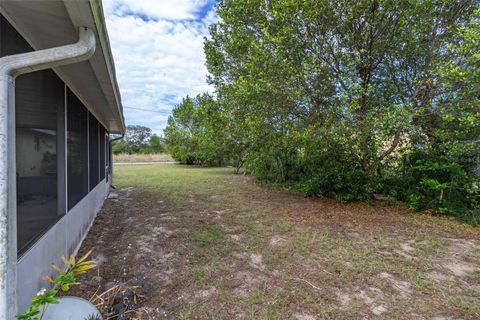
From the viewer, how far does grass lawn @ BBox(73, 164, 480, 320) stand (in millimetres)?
2211

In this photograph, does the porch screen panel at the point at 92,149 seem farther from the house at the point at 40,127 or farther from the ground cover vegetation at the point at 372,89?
the ground cover vegetation at the point at 372,89

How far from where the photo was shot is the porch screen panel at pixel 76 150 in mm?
3158

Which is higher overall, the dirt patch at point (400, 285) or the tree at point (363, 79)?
the tree at point (363, 79)

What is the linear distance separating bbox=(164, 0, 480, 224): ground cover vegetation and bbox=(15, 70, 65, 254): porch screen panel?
3.25 meters

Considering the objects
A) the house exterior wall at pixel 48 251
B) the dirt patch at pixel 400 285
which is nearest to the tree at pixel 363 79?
the dirt patch at pixel 400 285

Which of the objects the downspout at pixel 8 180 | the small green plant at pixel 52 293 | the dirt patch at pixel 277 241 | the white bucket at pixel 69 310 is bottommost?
the dirt patch at pixel 277 241

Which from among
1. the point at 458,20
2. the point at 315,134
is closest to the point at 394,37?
the point at 458,20

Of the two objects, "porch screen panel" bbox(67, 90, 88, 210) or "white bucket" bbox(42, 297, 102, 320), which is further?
"porch screen panel" bbox(67, 90, 88, 210)

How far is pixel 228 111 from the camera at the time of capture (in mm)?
6254

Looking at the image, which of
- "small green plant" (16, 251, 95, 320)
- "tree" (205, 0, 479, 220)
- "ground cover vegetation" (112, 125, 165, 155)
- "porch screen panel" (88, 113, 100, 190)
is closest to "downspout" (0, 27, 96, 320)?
"small green plant" (16, 251, 95, 320)

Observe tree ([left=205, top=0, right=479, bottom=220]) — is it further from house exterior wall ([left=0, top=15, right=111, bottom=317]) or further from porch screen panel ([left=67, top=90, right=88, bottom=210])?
house exterior wall ([left=0, top=15, right=111, bottom=317])

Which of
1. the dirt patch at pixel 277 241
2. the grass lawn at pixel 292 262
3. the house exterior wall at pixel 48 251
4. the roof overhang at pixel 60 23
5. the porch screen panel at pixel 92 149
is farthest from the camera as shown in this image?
the porch screen panel at pixel 92 149

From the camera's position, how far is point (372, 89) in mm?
5445

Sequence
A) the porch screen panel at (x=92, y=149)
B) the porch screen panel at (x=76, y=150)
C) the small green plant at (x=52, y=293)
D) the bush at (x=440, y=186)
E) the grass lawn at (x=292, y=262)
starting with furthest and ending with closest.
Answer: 1. the bush at (x=440, y=186)
2. the porch screen panel at (x=92, y=149)
3. the porch screen panel at (x=76, y=150)
4. the grass lawn at (x=292, y=262)
5. the small green plant at (x=52, y=293)
